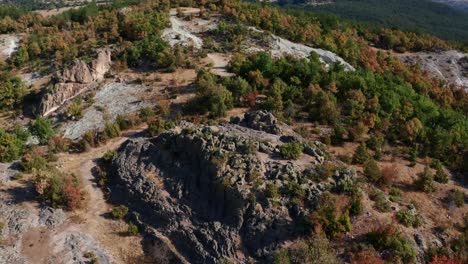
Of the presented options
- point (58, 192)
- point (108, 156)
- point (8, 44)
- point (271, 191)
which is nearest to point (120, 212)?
point (58, 192)

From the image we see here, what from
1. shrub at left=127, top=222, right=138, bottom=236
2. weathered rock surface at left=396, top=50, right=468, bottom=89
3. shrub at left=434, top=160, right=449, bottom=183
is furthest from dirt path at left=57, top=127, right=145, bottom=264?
weathered rock surface at left=396, top=50, right=468, bottom=89

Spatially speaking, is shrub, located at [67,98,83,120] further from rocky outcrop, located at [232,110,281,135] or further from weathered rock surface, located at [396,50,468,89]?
weathered rock surface, located at [396,50,468,89]

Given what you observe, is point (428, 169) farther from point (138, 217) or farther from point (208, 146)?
point (138, 217)

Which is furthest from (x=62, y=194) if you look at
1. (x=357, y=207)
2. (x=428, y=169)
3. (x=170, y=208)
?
(x=428, y=169)

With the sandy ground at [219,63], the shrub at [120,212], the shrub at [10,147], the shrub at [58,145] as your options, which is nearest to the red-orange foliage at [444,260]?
the shrub at [120,212]

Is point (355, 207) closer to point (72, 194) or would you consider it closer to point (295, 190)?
point (295, 190)

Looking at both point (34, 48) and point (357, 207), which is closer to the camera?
point (357, 207)

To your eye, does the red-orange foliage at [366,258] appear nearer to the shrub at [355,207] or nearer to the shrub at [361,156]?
the shrub at [355,207]
